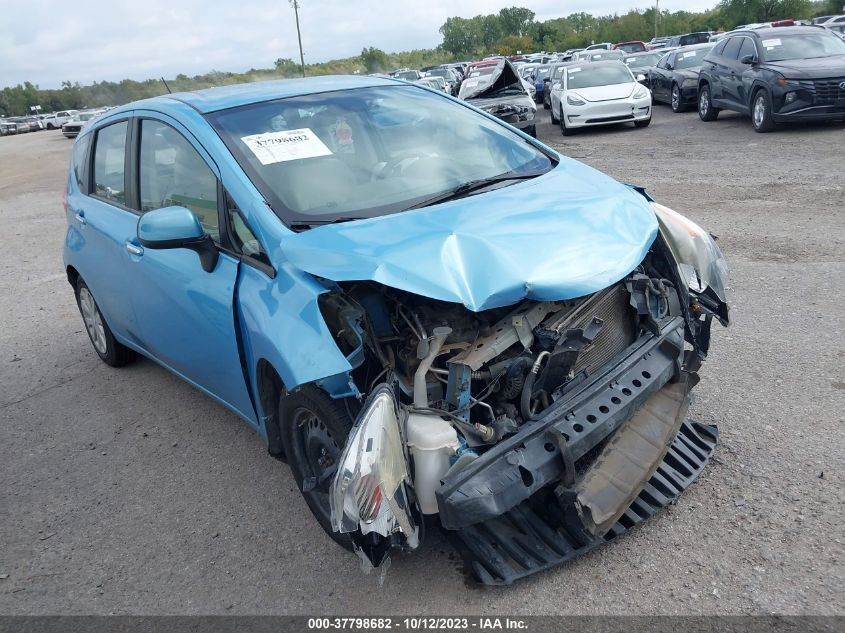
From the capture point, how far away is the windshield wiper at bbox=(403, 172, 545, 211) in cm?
342

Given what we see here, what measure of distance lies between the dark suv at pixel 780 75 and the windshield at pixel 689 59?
3049 mm

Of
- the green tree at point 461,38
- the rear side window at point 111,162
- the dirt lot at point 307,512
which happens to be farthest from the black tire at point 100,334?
the green tree at point 461,38

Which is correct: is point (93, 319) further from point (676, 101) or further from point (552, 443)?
point (676, 101)

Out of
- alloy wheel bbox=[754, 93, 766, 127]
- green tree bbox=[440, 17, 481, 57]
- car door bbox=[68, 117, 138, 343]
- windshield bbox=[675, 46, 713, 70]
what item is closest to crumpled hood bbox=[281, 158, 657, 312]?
car door bbox=[68, 117, 138, 343]

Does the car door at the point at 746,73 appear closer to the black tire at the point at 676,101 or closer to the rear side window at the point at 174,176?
the black tire at the point at 676,101

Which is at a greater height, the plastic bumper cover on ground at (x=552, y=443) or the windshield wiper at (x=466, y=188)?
the windshield wiper at (x=466, y=188)

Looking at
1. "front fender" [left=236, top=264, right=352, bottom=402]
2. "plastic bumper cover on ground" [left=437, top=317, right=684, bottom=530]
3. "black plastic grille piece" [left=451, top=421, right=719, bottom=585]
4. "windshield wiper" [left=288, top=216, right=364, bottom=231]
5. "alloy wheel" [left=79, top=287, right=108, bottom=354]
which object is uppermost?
"windshield wiper" [left=288, top=216, right=364, bottom=231]

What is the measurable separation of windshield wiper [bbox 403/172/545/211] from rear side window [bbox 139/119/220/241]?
0.98m

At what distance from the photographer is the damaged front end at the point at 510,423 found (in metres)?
2.62

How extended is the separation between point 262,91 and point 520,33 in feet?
327

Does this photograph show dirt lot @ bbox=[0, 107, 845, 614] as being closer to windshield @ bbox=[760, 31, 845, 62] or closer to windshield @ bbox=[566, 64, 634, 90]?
windshield @ bbox=[760, 31, 845, 62]

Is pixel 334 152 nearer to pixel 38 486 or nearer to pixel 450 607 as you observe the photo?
pixel 450 607

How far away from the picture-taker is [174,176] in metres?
3.96

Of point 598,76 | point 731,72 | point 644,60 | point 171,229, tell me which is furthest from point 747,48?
point 171,229
